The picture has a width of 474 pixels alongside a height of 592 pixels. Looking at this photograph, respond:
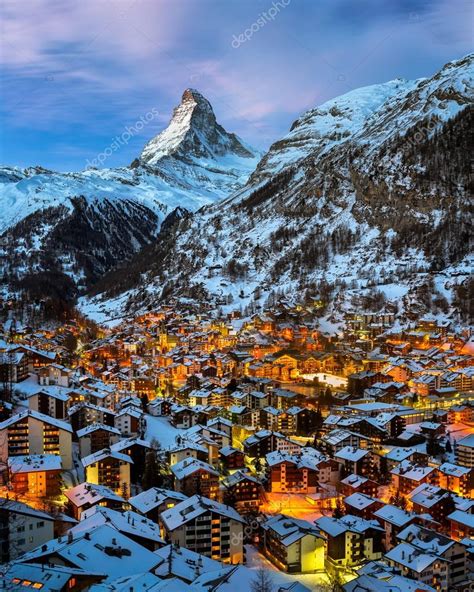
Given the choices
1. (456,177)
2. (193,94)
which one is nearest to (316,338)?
(456,177)

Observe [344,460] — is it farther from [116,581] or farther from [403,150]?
[403,150]

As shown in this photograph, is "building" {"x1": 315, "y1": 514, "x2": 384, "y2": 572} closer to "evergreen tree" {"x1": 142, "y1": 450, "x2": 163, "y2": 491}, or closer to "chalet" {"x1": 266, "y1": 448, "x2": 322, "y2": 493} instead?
"chalet" {"x1": 266, "y1": 448, "x2": 322, "y2": 493}

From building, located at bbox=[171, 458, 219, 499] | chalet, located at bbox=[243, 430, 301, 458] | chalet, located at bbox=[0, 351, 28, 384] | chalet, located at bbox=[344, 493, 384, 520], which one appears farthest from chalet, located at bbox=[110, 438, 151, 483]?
chalet, located at bbox=[0, 351, 28, 384]

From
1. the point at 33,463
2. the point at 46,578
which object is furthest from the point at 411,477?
the point at 46,578

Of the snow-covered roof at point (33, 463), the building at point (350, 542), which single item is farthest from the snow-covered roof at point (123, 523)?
the building at point (350, 542)

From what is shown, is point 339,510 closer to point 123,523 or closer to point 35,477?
point 123,523

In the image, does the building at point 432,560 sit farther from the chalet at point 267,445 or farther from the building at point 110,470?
the chalet at point 267,445
